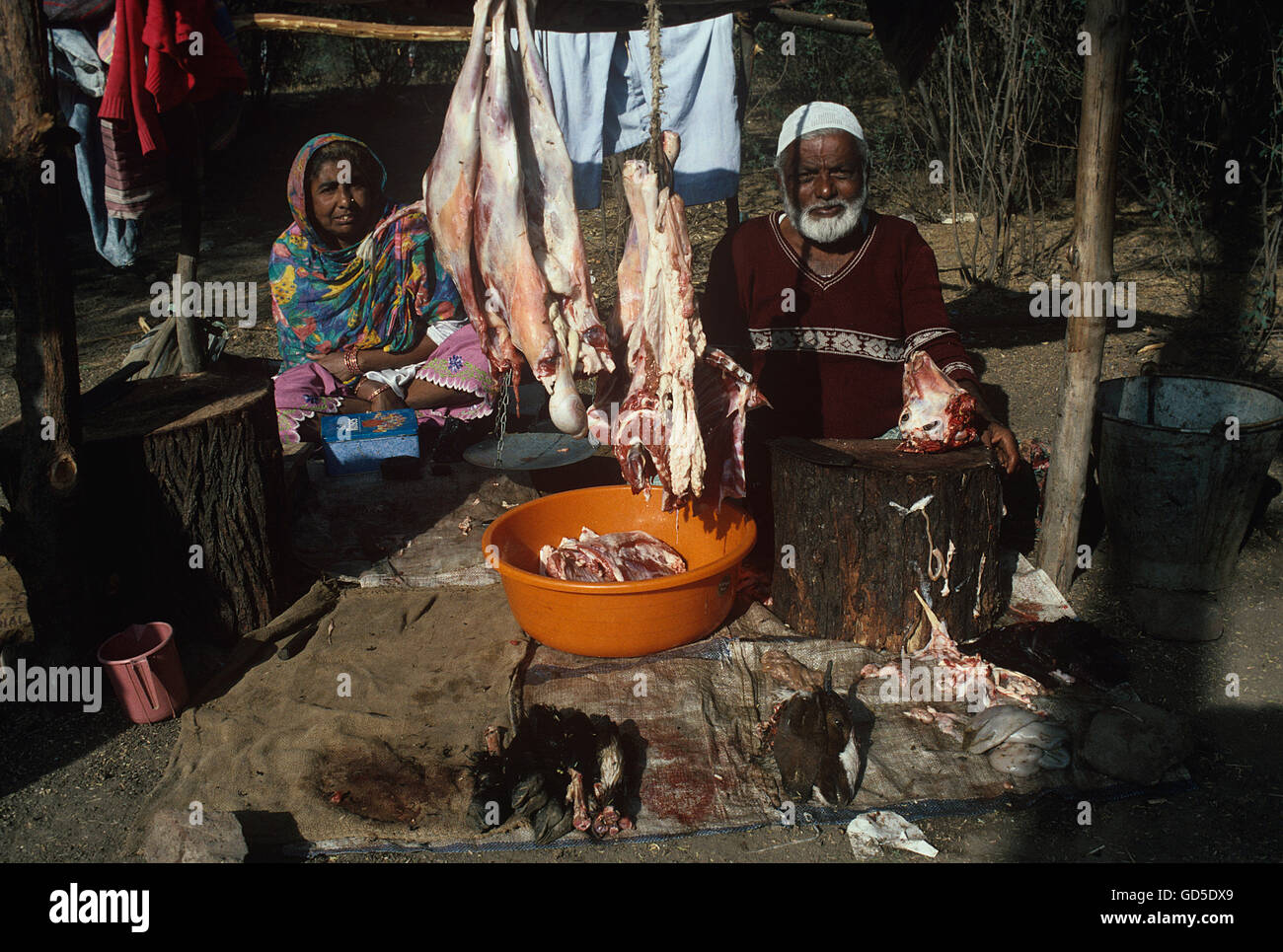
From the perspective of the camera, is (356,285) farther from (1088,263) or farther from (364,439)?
(1088,263)

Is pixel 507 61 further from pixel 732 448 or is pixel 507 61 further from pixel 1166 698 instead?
pixel 1166 698

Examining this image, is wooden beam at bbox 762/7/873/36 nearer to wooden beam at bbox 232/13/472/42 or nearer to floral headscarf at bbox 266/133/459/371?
wooden beam at bbox 232/13/472/42

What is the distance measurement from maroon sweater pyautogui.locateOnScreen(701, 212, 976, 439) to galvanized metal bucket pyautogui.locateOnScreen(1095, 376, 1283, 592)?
2.63ft

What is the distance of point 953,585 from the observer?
10.9 ft

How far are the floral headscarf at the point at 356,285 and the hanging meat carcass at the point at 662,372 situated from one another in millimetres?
2364

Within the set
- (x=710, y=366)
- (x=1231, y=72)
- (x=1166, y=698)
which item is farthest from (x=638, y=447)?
(x=1231, y=72)

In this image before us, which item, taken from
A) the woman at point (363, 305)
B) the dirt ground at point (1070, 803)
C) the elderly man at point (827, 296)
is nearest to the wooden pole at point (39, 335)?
the dirt ground at point (1070, 803)

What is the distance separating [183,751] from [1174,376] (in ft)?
13.4

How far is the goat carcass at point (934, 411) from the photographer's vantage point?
3.35 meters

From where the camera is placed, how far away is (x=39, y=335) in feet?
10.8

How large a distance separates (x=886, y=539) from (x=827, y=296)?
1118mm

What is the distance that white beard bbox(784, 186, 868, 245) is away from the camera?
3701 millimetres

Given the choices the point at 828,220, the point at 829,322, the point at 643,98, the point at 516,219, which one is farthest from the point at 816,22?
the point at 516,219

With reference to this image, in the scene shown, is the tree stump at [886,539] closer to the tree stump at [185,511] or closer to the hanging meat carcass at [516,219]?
the hanging meat carcass at [516,219]
